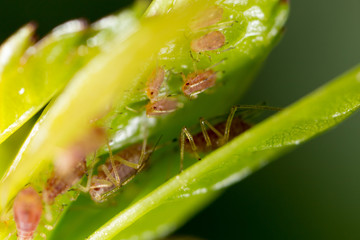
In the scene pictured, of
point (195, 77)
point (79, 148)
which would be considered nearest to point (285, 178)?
point (195, 77)

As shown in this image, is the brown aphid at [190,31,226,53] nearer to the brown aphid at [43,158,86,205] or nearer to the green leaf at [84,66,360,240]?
the green leaf at [84,66,360,240]

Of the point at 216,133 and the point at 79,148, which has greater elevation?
the point at 79,148

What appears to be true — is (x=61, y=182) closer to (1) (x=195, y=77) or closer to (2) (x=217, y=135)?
(1) (x=195, y=77)

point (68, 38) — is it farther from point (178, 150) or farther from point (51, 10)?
point (51, 10)

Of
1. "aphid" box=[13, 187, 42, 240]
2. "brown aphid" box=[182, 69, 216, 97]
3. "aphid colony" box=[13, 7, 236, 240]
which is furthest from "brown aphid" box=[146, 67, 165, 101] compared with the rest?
"aphid" box=[13, 187, 42, 240]

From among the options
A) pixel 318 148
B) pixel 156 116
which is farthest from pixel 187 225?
pixel 156 116

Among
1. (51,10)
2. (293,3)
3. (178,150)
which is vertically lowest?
(293,3)

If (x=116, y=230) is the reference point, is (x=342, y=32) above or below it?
below
